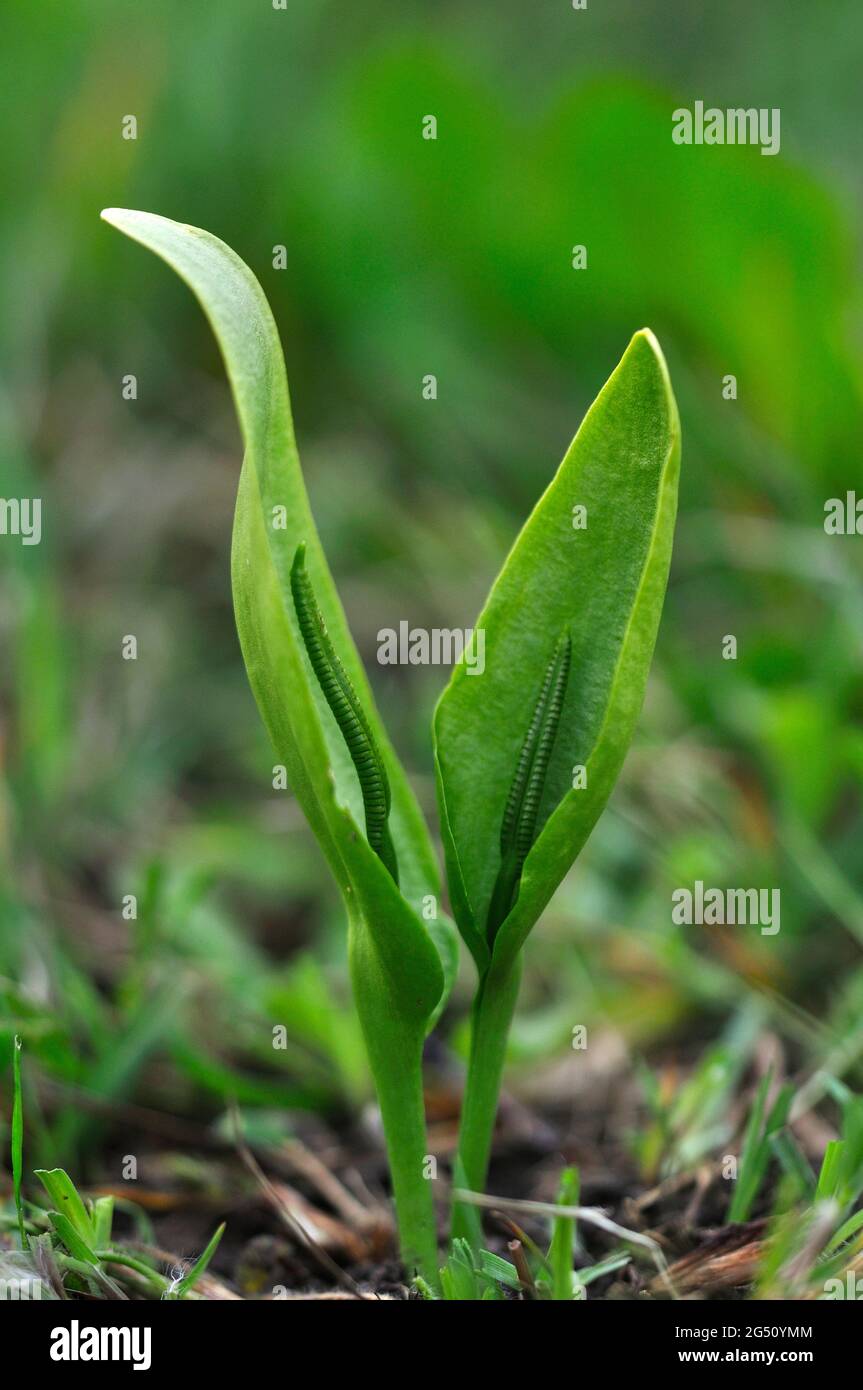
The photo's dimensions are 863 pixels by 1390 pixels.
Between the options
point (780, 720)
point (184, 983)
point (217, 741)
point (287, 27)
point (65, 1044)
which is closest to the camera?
point (65, 1044)

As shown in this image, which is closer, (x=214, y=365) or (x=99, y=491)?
(x=99, y=491)

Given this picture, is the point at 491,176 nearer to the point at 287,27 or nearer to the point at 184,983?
the point at 287,27

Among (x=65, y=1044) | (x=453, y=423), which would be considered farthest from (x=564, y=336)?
(x=65, y=1044)
